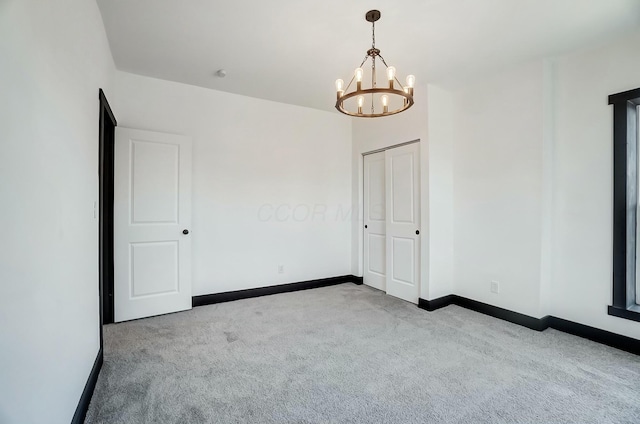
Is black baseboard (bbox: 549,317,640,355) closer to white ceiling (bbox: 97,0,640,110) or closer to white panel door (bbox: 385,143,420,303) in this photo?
white panel door (bbox: 385,143,420,303)

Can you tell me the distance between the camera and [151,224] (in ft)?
11.0

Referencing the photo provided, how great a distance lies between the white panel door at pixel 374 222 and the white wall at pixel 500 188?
1035 mm

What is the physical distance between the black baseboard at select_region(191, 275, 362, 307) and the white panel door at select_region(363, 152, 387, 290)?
323 millimetres

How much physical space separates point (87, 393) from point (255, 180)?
279 centimetres

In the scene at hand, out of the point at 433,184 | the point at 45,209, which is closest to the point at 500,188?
the point at 433,184

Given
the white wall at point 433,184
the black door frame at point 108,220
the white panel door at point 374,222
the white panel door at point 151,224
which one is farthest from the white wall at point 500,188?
the black door frame at point 108,220

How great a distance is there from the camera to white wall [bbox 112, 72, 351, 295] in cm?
363

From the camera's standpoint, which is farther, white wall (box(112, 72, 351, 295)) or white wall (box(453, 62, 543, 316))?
white wall (box(112, 72, 351, 295))

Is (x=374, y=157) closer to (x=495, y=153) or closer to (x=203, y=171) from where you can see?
(x=495, y=153)

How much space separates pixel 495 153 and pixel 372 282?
2437mm

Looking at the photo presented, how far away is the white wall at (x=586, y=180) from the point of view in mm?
2641

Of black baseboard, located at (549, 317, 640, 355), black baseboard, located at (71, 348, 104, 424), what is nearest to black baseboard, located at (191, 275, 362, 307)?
black baseboard, located at (71, 348, 104, 424)

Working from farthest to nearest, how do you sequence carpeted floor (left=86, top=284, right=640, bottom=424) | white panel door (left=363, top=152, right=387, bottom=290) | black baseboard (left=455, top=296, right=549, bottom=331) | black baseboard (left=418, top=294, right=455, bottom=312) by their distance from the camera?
white panel door (left=363, top=152, right=387, bottom=290)
black baseboard (left=418, top=294, right=455, bottom=312)
black baseboard (left=455, top=296, right=549, bottom=331)
carpeted floor (left=86, top=284, right=640, bottom=424)

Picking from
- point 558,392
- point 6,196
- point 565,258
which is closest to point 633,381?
point 558,392
